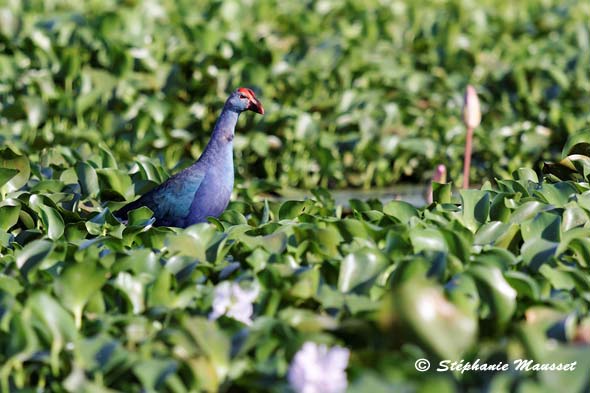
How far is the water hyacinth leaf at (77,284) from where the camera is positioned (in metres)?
3.28

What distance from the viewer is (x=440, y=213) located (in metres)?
4.28

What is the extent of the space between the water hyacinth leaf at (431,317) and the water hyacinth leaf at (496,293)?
364 mm

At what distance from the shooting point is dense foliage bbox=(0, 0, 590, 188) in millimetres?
7641

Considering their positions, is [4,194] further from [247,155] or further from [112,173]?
[247,155]

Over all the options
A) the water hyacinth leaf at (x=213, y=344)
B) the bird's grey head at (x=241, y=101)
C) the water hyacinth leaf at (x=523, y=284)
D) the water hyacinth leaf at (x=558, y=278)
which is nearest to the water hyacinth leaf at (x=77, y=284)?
the water hyacinth leaf at (x=213, y=344)

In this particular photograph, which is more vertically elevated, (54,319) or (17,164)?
(54,319)

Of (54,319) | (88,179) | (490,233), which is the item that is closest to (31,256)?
(54,319)

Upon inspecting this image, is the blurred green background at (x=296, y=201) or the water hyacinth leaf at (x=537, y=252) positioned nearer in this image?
the blurred green background at (x=296, y=201)

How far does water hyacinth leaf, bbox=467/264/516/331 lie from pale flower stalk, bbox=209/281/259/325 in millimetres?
632

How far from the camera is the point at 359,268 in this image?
347 cm

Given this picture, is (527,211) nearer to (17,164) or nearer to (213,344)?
(213,344)

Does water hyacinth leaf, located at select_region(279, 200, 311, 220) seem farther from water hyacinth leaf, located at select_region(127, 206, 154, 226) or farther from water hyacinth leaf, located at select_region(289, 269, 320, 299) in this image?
water hyacinth leaf, located at select_region(289, 269, 320, 299)

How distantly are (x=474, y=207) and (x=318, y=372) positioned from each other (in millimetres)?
1670

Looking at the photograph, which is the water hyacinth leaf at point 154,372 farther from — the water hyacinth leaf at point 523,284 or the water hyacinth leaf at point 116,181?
the water hyacinth leaf at point 116,181
